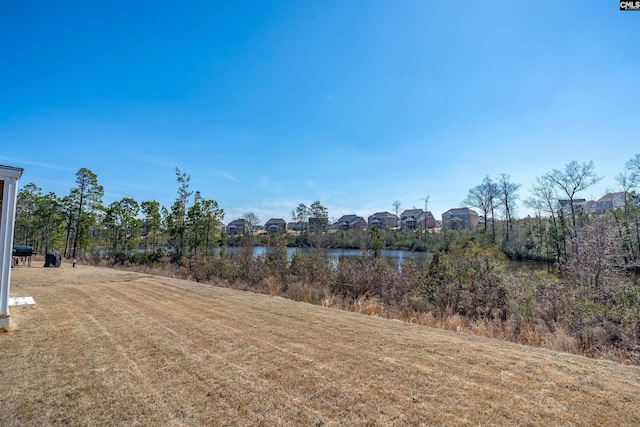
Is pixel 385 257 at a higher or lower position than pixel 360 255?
lower

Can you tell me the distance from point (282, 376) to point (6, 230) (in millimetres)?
4242

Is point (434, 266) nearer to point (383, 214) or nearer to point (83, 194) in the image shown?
point (83, 194)

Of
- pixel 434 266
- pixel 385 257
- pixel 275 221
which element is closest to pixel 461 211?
pixel 275 221

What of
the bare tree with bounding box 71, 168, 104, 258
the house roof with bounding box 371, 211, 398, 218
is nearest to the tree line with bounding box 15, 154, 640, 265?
the bare tree with bounding box 71, 168, 104, 258

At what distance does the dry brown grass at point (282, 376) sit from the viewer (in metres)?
2.35

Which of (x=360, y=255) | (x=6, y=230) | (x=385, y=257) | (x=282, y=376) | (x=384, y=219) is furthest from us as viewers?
(x=384, y=219)

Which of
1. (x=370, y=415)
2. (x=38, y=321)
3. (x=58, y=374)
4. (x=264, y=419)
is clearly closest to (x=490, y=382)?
(x=370, y=415)

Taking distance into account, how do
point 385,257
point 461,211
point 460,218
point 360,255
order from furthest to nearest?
point 461,211, point 460,218, point 385,257, point 360,255

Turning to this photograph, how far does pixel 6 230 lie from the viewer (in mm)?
4121

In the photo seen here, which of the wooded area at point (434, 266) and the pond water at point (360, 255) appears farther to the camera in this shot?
the pond water at point (360, 255)

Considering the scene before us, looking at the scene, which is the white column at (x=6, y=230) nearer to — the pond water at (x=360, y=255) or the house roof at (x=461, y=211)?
the pond water at (x=360, y=255)

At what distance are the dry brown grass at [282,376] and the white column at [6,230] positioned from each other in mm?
407

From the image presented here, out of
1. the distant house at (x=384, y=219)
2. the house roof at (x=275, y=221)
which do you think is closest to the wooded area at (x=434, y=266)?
the distant house at (x=384, y=219)

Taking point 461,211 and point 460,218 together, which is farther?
point 461,211
